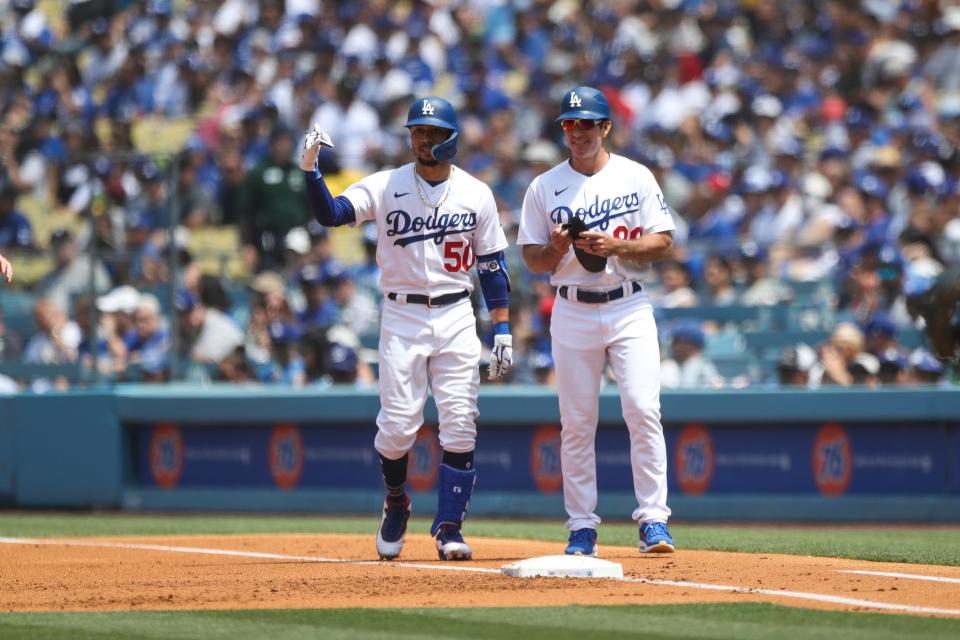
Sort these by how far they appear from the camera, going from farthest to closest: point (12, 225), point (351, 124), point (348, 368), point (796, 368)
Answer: point (351, 124), point (12, 225), point (348, 368), point (796, 368)

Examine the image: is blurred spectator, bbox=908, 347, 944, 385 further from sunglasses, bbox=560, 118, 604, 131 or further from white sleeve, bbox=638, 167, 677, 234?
sunglasses, bbox=560, 118, 604, 131

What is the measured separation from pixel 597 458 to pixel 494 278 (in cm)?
441

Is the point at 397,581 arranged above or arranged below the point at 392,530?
below

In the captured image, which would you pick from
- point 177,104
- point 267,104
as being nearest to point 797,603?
point 267,104

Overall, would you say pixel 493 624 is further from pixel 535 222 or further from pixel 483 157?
pixel 483 157

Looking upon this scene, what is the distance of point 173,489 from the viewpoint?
13719 millimetres

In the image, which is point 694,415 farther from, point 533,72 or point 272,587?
point 533,72

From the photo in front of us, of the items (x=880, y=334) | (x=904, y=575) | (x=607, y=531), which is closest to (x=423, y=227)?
(x=904, y=575)

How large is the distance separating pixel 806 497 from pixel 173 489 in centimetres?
540

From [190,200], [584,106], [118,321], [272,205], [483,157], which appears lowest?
[118,321]

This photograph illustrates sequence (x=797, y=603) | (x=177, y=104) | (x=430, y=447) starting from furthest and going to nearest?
(x=177, y=104), (x=430, y=447), (x=797, y=603)

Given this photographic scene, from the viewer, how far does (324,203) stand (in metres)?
7.68

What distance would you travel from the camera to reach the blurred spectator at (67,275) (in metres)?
14.1

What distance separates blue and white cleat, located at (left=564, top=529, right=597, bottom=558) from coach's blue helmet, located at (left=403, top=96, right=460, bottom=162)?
76.8 inches
